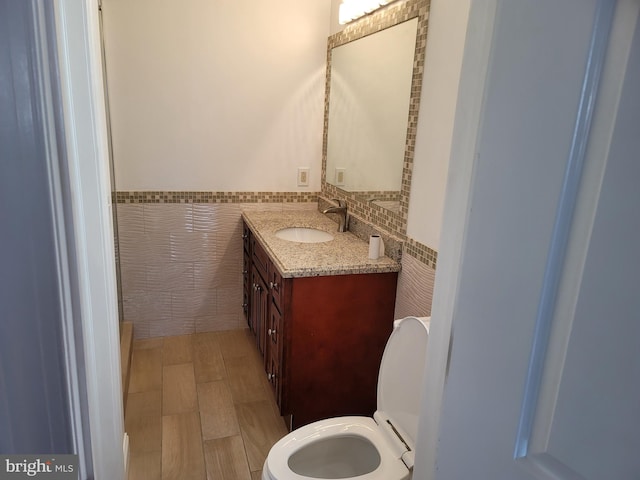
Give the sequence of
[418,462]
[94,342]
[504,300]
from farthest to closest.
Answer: [94,342], [418,462], [504,300]

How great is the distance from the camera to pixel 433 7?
6.18ft

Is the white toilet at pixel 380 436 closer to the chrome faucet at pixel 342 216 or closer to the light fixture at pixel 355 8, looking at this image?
the chrome faucet at pixel 342 216

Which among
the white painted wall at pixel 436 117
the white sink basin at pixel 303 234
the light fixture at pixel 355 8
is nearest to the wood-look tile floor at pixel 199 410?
the white sink basin at pixel 303 234

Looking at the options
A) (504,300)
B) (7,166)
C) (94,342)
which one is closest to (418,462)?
(504,300)

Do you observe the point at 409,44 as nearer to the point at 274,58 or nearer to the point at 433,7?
the point at 433,7

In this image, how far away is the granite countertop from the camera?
2.03 m

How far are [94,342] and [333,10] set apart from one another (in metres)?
2.35

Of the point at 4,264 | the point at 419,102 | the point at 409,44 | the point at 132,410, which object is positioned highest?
the point at 409,44

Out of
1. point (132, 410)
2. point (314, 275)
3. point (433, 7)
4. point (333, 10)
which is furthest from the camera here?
point (333, 10)

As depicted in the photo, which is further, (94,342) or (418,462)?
(94,342)

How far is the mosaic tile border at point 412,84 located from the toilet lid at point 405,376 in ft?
2.26

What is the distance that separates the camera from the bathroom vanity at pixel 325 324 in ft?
6.74

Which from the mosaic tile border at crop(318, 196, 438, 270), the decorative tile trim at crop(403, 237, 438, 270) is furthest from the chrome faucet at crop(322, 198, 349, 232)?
the decorative tile trim at crop(403, 237, 438, 270)

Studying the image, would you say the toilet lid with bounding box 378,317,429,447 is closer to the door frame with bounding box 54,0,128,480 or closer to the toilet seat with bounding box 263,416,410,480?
the toilet seat with bounding box 263,416,410,480
